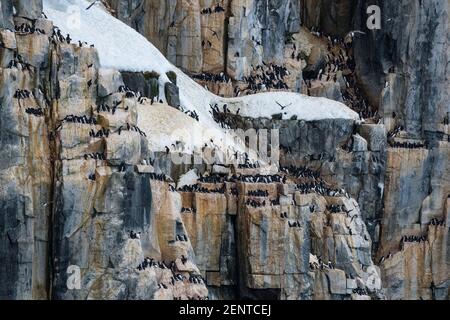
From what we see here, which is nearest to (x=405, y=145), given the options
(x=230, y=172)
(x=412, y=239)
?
(x=412, y=239)

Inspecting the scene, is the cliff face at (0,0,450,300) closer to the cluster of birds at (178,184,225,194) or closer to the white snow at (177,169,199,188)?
the cluster of birds at (178,184,225,194)

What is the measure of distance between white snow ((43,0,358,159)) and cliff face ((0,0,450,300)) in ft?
2.97

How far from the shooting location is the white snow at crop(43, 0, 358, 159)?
145500 millimetres

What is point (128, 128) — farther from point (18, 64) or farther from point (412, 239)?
point (412, 239)

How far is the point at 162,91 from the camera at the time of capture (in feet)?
494

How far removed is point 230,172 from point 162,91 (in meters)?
9.56

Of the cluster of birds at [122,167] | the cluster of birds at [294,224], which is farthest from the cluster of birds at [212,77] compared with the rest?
the cluster of birds at [122,167]

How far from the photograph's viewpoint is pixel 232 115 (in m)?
158

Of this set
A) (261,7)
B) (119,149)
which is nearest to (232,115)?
(261,7)

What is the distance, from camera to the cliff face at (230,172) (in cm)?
12569

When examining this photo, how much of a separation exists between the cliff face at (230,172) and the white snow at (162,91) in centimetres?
91

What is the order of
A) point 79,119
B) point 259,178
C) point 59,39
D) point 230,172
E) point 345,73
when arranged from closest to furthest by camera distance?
point 79,119, point 59,39, point 259,178, point 230,172, point 345,73

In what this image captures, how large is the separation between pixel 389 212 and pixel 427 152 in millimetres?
6226

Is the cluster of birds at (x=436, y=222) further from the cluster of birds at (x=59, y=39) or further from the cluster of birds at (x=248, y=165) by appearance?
the cluster of birds at (x=59, y=39)
